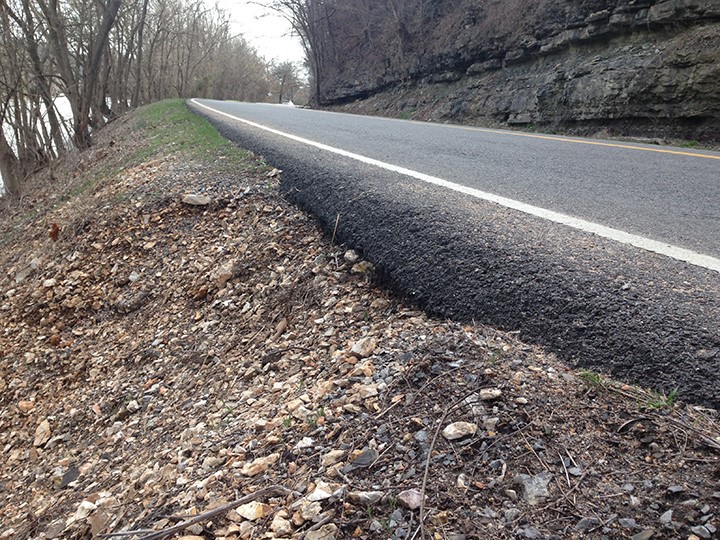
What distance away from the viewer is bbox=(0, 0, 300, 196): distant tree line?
13.0m

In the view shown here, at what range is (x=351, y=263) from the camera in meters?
3.15

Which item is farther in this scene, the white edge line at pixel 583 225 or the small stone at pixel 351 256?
the small stone at pixel 351 256

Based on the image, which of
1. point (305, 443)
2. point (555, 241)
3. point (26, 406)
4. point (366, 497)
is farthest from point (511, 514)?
point (26, 406)

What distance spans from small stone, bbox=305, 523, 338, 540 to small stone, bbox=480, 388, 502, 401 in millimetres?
643

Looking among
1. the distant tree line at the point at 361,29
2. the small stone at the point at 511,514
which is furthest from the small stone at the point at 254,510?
the distant tree line at the point at 361,29

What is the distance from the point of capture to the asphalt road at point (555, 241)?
1.93 m

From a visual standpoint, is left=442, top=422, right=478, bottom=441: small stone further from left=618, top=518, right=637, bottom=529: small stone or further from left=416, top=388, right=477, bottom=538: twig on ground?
left=618, top=518, right=637, bottom=529: small stone

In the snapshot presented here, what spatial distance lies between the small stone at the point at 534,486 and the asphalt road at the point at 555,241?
557 mm

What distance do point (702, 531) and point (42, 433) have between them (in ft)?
11.7

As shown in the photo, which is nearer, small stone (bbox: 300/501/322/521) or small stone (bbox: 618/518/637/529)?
small stone (bbox: 618/518/637/529)

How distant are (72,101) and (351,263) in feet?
50.7

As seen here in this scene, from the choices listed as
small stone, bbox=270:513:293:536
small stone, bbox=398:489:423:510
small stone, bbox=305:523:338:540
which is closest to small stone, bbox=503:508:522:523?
small stone, bbox=398:489:423:510

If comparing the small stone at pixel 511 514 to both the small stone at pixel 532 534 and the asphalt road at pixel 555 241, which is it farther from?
the asphalt road at pixel 555 241

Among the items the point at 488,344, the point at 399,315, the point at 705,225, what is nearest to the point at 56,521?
the point at 399,315
